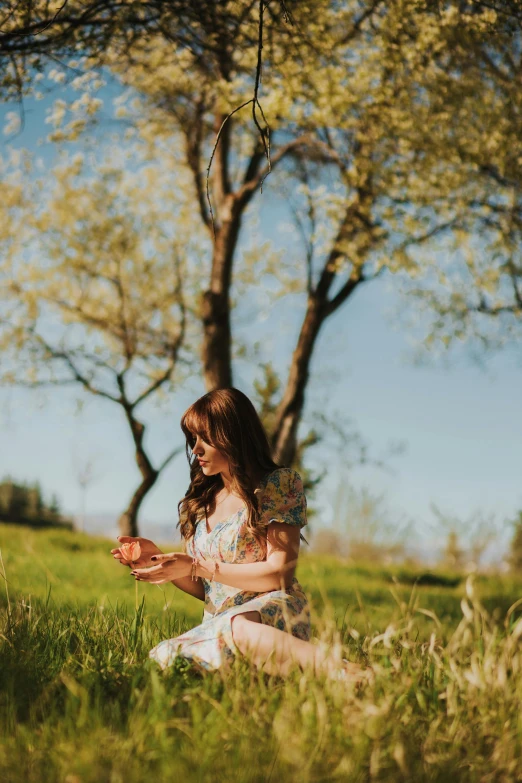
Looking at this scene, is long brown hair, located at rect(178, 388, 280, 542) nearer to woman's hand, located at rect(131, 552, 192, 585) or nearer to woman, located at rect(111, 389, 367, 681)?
woman, located at rect(111, 389, 367, 681)

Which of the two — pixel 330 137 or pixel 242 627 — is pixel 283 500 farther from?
pixel 330 137

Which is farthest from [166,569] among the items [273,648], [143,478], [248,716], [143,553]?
[143,478]

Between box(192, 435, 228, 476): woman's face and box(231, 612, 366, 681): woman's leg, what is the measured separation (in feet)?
2.83

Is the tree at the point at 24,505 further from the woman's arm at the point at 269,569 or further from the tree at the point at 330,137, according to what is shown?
the woman's arm at the point at 269,569

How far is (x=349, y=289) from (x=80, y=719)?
10412mm

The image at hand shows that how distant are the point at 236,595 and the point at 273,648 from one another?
0.57 m

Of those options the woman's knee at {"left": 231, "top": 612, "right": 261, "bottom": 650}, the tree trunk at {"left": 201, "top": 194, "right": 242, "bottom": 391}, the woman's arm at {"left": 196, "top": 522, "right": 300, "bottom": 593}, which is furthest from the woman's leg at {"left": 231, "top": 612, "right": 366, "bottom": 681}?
the tree trunk at {"left": 201, "top": 194, "right": 242, "bottom": 391}

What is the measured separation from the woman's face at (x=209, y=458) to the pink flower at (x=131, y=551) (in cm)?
56

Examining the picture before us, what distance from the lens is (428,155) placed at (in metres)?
10.8

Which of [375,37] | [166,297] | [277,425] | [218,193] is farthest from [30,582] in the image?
[166,297]

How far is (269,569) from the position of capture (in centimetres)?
372

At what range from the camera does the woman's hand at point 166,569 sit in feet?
11.9

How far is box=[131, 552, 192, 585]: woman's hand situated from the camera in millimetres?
3617

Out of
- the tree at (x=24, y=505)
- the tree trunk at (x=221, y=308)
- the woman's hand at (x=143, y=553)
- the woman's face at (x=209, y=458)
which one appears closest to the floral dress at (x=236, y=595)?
the woman's face at (x=209, y=458)
